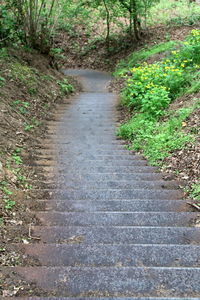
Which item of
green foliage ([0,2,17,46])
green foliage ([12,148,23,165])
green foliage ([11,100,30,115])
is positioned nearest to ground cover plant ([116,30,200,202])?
green foliage ([12,148,23,165])

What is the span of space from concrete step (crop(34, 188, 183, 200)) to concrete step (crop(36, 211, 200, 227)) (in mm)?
637

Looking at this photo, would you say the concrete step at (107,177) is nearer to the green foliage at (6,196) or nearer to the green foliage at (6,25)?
the green foliage at (6,196)

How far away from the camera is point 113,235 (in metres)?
3.47

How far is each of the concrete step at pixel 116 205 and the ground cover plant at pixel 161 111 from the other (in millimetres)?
582

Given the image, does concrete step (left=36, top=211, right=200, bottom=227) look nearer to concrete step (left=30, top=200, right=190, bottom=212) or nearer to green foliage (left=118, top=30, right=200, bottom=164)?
concrete step (left=30, top=200, right=190, bottom=212)

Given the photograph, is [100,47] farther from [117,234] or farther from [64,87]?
[117,234]

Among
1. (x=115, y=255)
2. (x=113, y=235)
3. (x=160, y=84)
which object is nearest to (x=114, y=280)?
(x=115, y=255)

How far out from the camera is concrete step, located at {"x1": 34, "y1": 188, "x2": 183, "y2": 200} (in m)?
4.66

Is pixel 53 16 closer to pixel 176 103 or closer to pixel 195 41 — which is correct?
pixel 195 41

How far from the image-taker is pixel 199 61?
10469mm

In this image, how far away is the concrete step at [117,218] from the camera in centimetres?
382

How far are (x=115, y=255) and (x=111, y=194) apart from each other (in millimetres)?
1720

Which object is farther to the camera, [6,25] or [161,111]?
[6,25]

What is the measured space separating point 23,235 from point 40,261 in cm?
58
